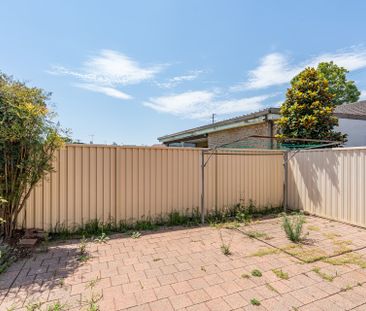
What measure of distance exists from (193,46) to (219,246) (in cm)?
557

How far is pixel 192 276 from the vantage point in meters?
2.73

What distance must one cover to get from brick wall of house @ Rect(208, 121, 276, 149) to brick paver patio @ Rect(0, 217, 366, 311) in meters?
3.89

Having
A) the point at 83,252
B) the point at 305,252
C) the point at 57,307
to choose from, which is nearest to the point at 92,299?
the point at 57,307

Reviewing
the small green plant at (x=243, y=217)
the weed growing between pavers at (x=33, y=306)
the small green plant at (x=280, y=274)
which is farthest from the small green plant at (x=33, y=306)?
the small green plant at (x=243, y=217)

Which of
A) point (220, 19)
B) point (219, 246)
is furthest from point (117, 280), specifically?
point (220, 19)

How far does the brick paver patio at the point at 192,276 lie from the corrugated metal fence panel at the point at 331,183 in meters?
0.95

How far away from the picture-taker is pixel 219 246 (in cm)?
370

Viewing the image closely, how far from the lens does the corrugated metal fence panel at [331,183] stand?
4.68 m

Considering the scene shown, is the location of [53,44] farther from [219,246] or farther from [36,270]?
[219,246]

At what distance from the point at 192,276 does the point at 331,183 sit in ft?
13.9

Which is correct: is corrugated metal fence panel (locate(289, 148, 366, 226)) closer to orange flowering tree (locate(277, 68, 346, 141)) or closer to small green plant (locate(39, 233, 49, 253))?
orange flowering tree (locate(277, 68, 346, 141))

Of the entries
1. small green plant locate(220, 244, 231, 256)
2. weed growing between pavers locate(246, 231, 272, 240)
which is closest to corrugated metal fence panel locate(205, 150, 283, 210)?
weed growing between pavers locate(246, 231, 272, 240)

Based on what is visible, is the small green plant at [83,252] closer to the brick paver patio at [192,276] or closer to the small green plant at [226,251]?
the brick paver patio at [192,276]

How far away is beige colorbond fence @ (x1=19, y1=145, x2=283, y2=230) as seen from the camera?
13.9 feet
